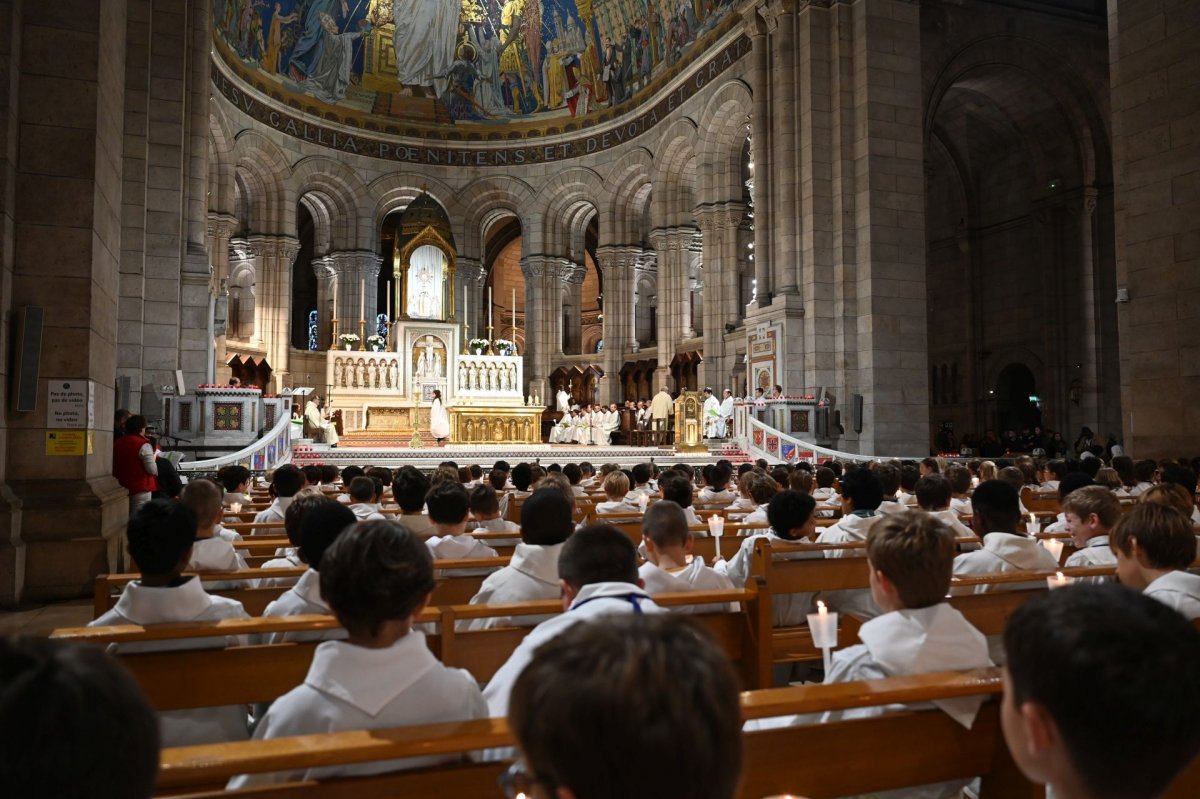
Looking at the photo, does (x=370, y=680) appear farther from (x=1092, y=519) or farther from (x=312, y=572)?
(x=1092, y=519)

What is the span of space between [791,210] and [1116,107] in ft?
23.1

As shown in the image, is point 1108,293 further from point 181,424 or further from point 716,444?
point 181,424

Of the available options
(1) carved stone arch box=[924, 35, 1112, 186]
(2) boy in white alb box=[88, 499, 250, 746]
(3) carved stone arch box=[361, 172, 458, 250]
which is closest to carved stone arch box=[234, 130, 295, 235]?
(3) carved stone arch box=[361, 172, 458, 250]

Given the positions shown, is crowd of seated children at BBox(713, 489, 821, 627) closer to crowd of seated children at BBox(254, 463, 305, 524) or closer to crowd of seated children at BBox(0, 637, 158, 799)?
crowd of seated children at BBox(254, 463, 305, 524)

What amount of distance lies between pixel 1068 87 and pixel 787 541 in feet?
75.8

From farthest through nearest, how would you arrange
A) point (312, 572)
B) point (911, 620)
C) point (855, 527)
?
1. point (855, 527)
2. point (312, 572)
3. point (911, 620)

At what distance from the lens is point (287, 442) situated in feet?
52.7

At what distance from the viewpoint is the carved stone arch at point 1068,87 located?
2153cm

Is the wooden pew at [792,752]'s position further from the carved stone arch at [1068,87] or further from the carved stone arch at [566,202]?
the carved stone arch at [566,202]

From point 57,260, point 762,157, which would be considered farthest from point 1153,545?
point 762,157

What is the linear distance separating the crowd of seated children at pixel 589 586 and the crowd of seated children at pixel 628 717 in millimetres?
1196

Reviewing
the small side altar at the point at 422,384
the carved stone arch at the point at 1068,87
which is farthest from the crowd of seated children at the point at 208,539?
the carved stone arch at the point at 1068,87

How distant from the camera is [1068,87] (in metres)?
22.5

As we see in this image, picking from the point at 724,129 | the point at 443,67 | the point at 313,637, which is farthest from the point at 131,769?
the point at 443,67
